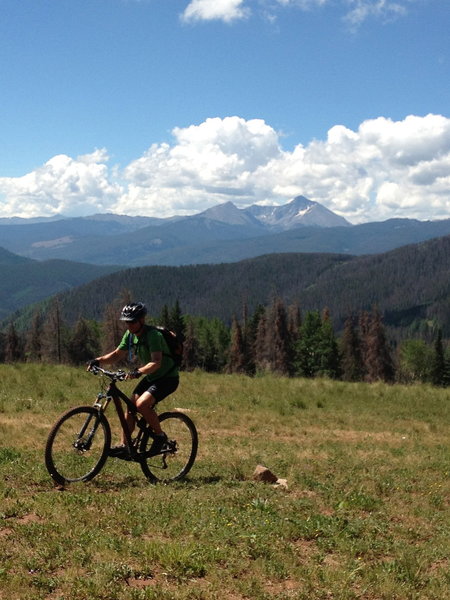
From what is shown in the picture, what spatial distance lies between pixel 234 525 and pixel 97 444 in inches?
119

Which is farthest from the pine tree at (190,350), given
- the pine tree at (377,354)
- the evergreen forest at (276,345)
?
the pine tree at (377,354)

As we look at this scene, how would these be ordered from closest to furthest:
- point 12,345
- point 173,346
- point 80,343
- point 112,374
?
1. point 112,374
2. point 173,346
3. point 12,345
4. point 80,343

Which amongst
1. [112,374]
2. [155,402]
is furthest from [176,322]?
[112,374]

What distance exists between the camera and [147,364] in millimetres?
8984

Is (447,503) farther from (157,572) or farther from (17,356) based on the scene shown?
(17,356)

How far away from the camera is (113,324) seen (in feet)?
245

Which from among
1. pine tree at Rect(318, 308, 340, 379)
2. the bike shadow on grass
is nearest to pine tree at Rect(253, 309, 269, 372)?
pine tree at Rect(318, 308, 340, 379)

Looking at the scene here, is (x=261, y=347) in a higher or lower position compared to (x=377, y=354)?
higher

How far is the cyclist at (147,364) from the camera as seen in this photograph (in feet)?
29.0

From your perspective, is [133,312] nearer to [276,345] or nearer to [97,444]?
[97,444]

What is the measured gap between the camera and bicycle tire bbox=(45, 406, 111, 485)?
8500 millimetres

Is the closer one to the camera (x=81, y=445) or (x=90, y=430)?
(x=81, y=445)

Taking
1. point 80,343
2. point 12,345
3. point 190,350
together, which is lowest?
point 190,350

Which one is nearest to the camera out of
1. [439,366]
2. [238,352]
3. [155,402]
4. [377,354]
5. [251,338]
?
[155,402]
